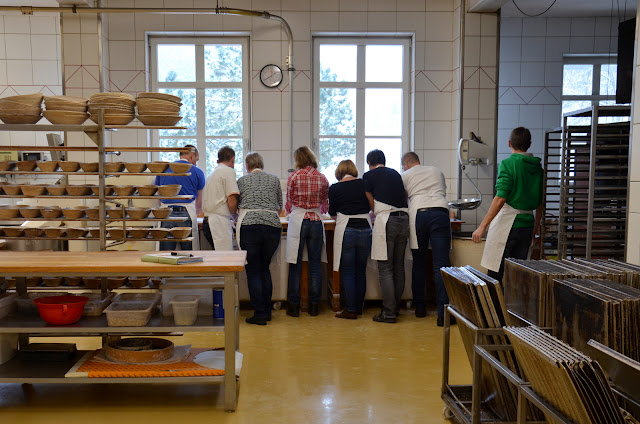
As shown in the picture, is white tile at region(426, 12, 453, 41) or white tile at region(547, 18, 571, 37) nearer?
white tile at region(426, 12, 453, 41)

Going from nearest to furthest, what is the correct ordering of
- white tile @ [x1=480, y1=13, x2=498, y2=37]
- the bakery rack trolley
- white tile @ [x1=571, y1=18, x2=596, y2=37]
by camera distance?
1. the bakery rack trolley
2. white tile @ [x1=480, y1=13, x2=498, y2=37]
3. white tile @ [x1=571, y1=18, x2=596, y2=37]

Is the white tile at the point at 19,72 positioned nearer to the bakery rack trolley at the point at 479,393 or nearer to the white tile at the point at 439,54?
the white tile at the point at 439,54

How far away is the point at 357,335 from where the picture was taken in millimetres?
4699

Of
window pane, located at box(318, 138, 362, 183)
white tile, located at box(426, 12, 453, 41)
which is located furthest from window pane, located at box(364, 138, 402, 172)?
white tile, located at box(426, 12, 453, 41)

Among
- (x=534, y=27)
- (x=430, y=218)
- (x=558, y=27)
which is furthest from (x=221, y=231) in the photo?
(x=558, y=27)

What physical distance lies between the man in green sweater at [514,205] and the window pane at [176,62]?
3873 mm

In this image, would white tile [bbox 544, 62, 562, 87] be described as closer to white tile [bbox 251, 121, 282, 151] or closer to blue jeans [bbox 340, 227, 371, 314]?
white tile [bbox 251, 121, 282, 151]

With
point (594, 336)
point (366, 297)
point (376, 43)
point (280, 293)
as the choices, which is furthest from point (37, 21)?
point (594, 336)

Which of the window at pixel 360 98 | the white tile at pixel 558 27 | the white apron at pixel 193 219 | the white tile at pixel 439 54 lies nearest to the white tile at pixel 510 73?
the white tile at pixel 558 27

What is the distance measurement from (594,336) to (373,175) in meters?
3.24

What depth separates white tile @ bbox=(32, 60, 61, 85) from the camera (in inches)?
281

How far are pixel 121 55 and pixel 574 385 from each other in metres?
6.01

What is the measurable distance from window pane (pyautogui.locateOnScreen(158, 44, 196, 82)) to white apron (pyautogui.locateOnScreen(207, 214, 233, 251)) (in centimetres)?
224

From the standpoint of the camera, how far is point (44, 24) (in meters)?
7.12
